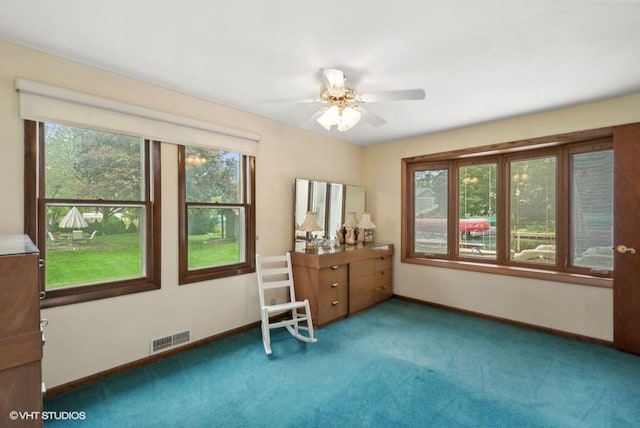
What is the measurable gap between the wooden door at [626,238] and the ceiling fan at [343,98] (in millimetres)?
2333

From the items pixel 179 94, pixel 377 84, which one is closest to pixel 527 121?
pixel 377 84

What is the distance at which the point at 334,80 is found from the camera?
7.20 feet

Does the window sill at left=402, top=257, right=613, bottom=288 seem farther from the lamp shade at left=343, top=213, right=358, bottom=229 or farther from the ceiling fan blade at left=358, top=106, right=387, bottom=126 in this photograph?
the ceiling fan blade at left=358, top=106, right=387, bottom=126

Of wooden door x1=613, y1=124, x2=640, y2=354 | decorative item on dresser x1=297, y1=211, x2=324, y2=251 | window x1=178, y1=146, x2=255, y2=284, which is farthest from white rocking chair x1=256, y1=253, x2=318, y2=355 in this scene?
wooden door x1=613, y1=124, x2=640, y2=354

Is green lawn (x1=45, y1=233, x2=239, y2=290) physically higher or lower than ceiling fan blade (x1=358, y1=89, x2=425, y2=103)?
lower

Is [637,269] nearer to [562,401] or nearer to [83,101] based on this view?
[562,401]

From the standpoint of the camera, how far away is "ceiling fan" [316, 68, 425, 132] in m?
2.10

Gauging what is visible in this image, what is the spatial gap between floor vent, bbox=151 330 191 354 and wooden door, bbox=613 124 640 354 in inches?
163

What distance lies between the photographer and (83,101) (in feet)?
7.33

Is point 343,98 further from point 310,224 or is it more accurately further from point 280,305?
point 280,305

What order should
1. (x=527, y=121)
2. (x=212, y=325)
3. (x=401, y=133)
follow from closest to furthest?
(x=212, y=325), (x=527, y=121), (x=401, y=133)

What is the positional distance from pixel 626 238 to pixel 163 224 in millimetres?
4332

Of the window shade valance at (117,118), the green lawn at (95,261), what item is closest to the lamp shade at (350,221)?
the window shade valance at (117,118)

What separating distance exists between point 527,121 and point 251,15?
320 centimetres
